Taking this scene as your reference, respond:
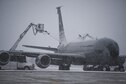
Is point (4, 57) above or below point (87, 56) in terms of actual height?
below

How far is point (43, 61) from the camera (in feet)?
92.6

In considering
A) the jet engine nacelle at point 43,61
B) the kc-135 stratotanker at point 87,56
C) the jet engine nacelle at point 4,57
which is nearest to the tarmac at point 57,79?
the jet engine nacelle at point 4,57

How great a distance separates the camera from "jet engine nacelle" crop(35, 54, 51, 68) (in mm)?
27750

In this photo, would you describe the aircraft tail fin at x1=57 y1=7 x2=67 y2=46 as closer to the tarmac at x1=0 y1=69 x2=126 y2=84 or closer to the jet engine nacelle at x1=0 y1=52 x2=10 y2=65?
the jet engine nacelle at x1=0 y1=52 x2=10 y2=65

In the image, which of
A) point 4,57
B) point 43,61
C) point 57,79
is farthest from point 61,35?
point 57,79

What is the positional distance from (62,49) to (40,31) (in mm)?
10374

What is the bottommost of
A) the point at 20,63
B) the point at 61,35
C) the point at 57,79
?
the point at 57,79

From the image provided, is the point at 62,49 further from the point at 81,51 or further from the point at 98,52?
the point at 98,52

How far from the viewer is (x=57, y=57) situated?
101 ft

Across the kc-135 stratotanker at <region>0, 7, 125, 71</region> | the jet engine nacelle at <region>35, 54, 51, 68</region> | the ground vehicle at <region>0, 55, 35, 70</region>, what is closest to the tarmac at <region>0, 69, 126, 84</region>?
the jet engine nacelle at <region>35, 54, 51, 68</region>

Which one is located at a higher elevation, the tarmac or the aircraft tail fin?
the aircraft tail fin

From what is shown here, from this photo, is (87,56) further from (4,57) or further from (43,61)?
(4,57)

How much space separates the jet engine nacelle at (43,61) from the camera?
27.8 metres

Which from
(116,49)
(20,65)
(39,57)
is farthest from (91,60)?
(20,65)
